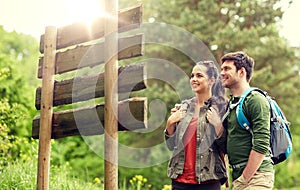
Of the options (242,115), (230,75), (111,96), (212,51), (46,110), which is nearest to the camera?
(242,115)

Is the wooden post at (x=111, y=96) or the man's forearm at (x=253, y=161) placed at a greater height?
the wooden post at (x=111, y=96)

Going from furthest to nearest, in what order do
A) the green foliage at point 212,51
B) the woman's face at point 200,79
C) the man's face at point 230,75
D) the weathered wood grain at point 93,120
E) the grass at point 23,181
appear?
the green foliage at point 212,51 < the grass at point 23,181 < the weathered wood grain at point 93,120 < the woman's face at point 200,79 < the man's face at point 230,75

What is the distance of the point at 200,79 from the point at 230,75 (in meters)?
0.31

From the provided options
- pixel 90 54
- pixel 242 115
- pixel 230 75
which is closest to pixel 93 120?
pixel 90 54

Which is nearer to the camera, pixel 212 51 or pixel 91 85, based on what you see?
pixel 91 85

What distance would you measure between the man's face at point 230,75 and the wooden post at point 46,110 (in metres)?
1.86

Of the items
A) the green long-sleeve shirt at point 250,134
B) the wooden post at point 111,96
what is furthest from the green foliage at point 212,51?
the green long-sleeve shirt at point 250,134

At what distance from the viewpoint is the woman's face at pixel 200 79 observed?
3.65 meters


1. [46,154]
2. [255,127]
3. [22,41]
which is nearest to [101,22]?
[46,154]

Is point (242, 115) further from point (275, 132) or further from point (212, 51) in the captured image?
point (212, 51)

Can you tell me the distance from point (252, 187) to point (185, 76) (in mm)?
11382

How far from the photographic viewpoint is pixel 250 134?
10.6ft

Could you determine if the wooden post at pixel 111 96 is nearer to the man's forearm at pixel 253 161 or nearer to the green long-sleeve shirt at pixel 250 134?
the green long-sleeve shirt at pixel 250 134

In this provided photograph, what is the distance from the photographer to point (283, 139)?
10.6ft
